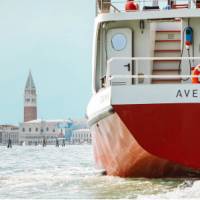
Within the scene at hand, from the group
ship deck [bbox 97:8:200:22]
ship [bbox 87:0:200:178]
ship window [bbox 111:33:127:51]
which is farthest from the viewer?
ship window [bbox 111:33:127:51]

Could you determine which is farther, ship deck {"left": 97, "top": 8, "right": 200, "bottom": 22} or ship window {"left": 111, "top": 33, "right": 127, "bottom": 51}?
ship window {"left": 111, "top": 33, "right": 127, "bottom": 51}

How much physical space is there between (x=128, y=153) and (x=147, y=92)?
51.5 inches

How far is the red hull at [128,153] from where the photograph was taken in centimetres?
1265

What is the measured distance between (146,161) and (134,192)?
Answer: 1.26 m

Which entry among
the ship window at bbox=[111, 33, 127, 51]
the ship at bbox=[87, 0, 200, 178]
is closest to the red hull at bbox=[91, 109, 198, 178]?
the ship at bbox=[87, 0, 200, 178]

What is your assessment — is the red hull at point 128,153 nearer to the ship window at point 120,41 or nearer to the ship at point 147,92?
the ship at point 147,92

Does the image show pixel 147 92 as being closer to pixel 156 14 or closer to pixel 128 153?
pixel 128 153

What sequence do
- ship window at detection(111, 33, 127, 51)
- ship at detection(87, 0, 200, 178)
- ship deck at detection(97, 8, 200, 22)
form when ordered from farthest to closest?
ship window at detection(111, 33, 127, 51), ship deck at detection(97, 8, 200, 22), ship at detection(87, 0, 200, 178)

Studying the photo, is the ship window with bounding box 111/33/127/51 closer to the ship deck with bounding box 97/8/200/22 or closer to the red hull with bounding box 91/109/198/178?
the ship deck with bounding box 97/8/200/22

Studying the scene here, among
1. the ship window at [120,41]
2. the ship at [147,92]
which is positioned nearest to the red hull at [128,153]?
the ship at [147,92]

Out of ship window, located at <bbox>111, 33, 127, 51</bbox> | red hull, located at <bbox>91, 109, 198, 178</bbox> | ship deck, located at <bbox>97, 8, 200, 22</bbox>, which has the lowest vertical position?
red hull, located at <bbox>91, 109, 198, 178</bbox>

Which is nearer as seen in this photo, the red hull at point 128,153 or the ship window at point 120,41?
the red hull at point 128,153

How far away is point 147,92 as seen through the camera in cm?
1257

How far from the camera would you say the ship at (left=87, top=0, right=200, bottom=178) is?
12.5m
